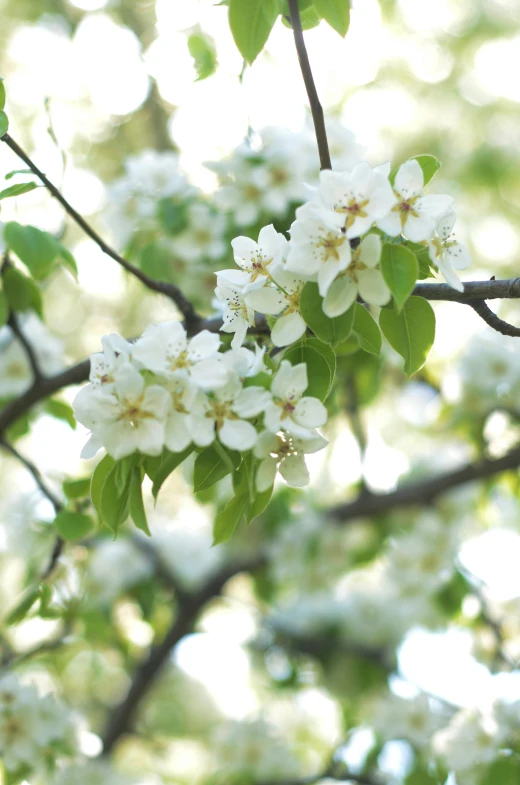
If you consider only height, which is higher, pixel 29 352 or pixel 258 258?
pixel 258 258

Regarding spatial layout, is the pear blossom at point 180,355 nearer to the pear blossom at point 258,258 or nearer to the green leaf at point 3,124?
the pear blossom at point 258,258

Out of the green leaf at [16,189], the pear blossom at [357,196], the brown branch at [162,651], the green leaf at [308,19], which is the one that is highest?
the green leaf at [308,19]

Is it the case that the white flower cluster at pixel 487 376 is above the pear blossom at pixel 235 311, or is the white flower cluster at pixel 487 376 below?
below

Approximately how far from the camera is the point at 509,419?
257 cm

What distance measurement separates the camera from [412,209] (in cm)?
103

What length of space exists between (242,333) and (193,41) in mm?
945

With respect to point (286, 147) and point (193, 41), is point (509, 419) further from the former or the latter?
point (193, 41)

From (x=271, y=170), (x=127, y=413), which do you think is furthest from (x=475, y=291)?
(x=271, y=170)

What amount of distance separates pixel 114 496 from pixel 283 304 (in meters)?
0.33

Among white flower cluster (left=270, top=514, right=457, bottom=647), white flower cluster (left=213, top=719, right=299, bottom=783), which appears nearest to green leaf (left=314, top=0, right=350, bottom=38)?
white flower cluster (left=270, top=514, right=457, bottom=647)

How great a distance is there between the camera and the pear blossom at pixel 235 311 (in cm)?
112

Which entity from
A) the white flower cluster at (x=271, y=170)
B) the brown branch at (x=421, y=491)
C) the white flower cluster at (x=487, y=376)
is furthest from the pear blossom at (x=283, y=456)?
the white flower cluster at (x=487, y=376)

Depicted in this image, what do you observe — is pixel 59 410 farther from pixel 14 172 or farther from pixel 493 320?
pixel 493 320

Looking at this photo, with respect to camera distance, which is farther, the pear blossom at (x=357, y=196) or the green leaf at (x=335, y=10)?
the green leaf at (x=335, y=10)
